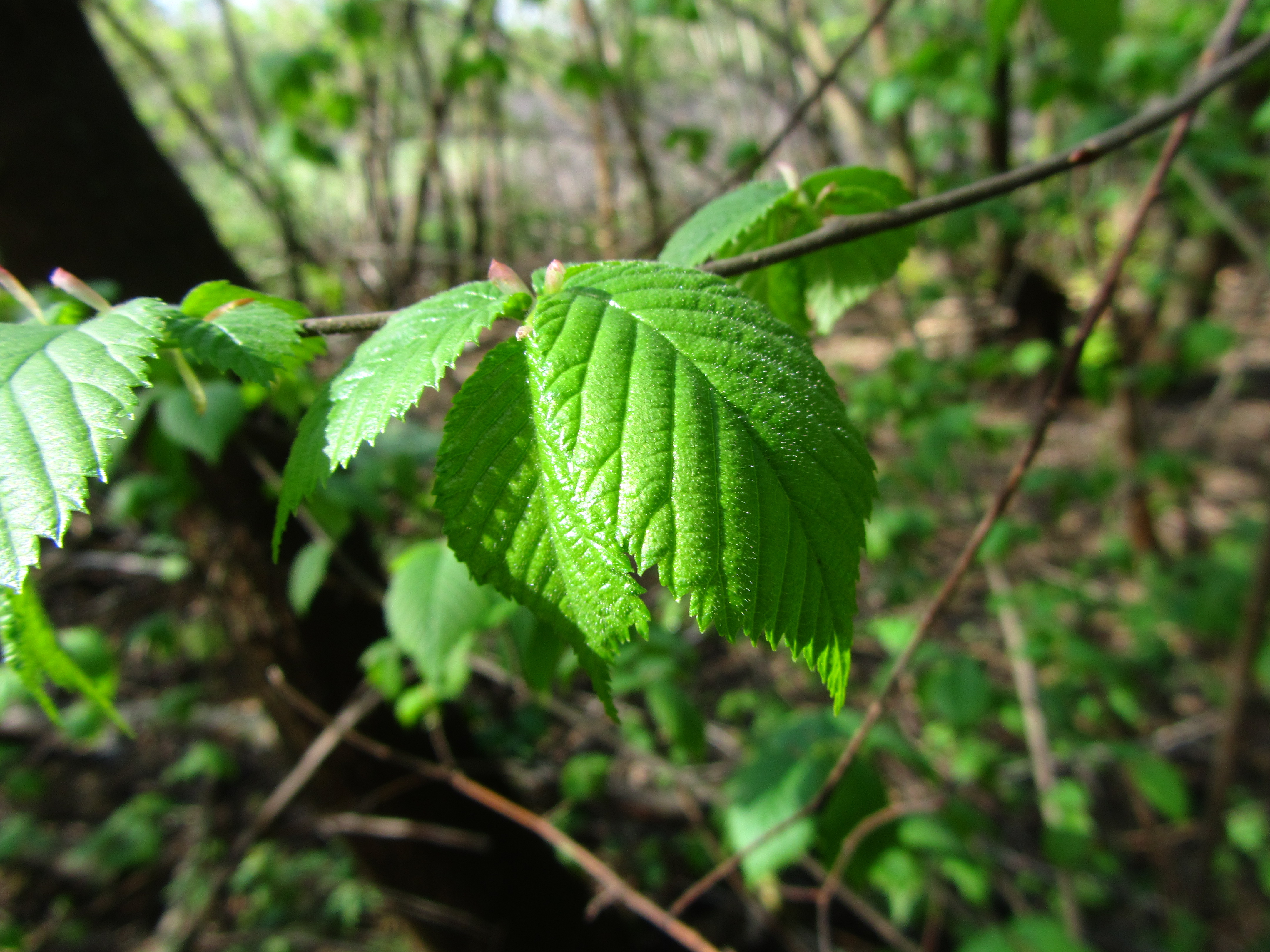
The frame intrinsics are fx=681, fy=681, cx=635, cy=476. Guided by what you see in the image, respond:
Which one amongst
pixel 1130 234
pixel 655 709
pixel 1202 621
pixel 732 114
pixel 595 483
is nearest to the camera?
pixel 595 483

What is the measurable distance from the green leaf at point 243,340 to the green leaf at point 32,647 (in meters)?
0.25

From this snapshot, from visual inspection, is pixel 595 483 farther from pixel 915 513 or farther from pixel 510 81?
pixel 510 81

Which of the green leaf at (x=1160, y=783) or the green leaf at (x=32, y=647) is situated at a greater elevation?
the green leaf at (x=32, y=647)

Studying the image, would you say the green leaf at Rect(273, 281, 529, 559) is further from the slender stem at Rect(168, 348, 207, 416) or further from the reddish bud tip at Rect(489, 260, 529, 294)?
the slender stem at Rect(168, 348, 207, 416)

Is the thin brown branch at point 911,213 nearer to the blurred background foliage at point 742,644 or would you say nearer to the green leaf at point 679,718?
the blurred background foliage at point 742,644

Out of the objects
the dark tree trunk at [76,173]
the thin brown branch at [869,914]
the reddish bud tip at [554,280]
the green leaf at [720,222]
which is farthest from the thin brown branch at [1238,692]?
the dark tree trunk at [76,173]

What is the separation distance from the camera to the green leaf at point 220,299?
64cm

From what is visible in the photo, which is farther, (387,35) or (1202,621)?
(387,35)

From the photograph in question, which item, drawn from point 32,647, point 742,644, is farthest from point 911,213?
point 742,644

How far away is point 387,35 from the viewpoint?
14.6ft

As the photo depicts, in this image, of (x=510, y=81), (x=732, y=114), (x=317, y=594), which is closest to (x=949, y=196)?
(x=317, y=594)

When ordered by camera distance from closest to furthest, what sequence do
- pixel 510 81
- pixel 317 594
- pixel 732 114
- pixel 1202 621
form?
pixel 317 594, pixel 1202 621, pixel 510 81, pixel 732 114

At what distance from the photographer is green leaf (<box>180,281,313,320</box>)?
64cm

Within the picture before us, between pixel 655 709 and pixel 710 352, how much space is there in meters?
1.39
